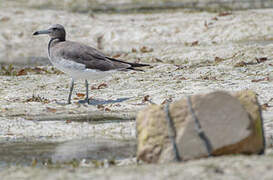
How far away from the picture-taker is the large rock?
6.29 meters

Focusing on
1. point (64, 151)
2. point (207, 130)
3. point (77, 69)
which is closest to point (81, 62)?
point (77, 69)

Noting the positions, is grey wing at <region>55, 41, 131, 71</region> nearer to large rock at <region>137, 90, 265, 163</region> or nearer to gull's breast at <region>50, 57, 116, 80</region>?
gull's breast at <region>50, 57, 116, 80</region>

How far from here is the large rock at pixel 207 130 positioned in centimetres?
629

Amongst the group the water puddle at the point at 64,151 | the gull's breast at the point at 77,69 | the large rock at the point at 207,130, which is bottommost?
the water puddle at the point at 64,151

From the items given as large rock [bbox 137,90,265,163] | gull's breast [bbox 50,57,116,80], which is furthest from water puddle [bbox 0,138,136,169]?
gull's breast [bbox 50,57,116,80]

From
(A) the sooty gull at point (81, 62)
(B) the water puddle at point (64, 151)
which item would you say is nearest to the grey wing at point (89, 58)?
(A) the sooty gull at point (81, 62)

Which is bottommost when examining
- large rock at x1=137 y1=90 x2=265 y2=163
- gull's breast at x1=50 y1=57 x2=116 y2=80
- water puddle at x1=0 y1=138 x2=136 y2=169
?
water puddle at x1=0 y1=138 x2=136 y2=169

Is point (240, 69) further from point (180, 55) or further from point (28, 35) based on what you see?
point (28, 35)

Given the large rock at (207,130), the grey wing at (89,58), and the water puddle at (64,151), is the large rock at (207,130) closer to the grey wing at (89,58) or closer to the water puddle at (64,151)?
the water puddle at (64,151)

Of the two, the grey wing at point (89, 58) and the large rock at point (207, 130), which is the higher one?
the large rock at point (207, 130)

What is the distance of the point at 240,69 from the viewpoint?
13.4 m

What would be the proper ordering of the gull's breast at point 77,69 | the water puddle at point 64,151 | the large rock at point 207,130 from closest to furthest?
the large rock at point 207,130
the water puddle at point 64,151
the gull's breast at point 77,69

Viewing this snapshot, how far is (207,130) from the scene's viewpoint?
6332 millimetres

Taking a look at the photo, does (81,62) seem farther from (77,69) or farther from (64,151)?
(64,151)
